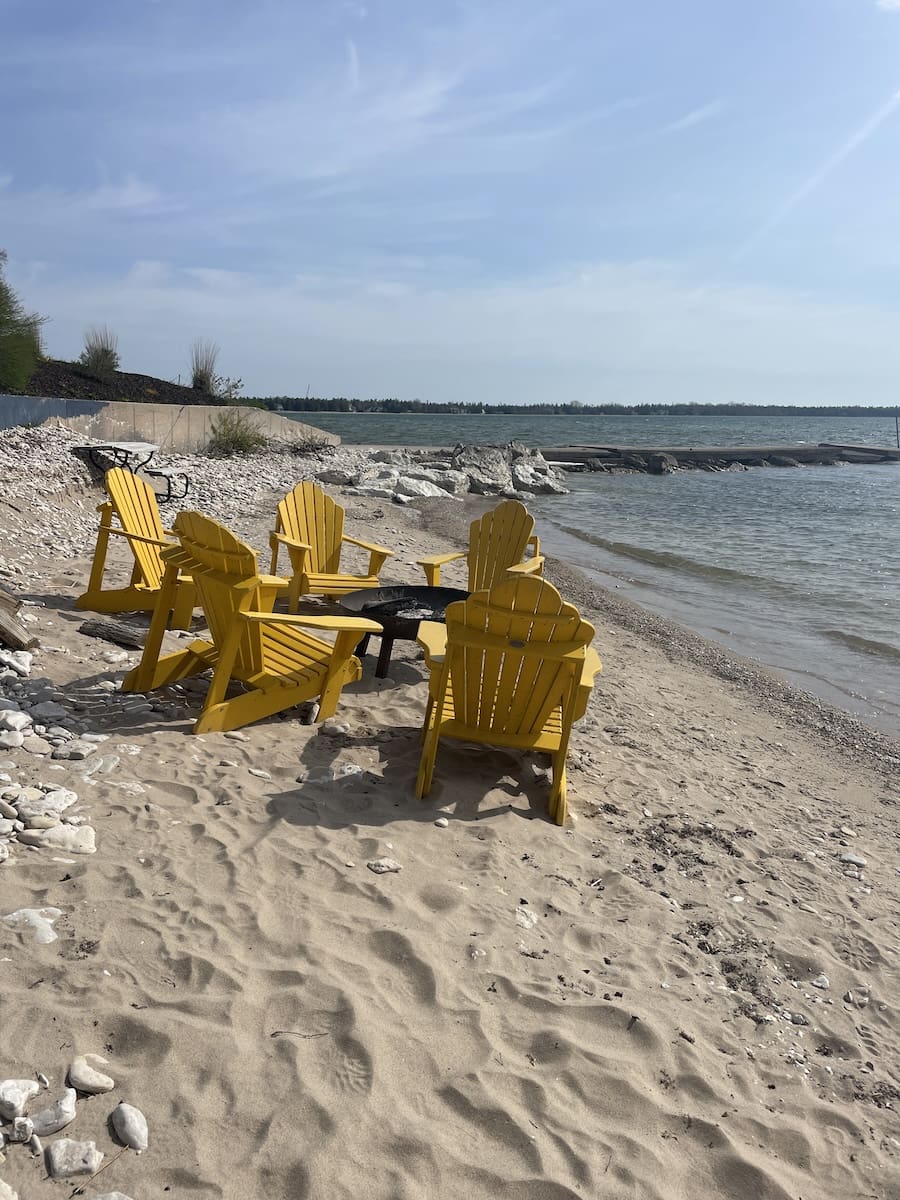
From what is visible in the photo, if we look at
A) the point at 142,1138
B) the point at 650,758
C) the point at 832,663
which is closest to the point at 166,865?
the point at 142,1138

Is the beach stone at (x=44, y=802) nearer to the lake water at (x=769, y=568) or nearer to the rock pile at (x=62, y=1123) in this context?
the rock pile at (x=62, y=1123)

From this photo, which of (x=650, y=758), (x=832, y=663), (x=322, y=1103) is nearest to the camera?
(x=322, y=1103)

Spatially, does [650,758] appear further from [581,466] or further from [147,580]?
[581,466]

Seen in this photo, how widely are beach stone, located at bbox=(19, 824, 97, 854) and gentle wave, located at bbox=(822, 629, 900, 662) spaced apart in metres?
6.90

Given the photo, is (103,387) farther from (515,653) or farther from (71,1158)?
(71,1158)

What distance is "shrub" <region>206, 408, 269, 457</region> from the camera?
58.4ft

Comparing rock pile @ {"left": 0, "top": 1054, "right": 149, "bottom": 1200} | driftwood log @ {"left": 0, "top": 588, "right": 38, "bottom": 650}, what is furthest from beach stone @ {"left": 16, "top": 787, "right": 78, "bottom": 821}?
driftwood log @ {"left": 0, "top": 588, "right": 38, "bottom": 650}

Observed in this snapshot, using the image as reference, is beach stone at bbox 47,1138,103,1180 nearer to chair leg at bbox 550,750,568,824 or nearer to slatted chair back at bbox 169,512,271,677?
chair leg at bbox 550,750,568,824

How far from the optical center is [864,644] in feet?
26.5

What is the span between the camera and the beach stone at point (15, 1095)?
5.77 ft

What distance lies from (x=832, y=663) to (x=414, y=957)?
19.6ft

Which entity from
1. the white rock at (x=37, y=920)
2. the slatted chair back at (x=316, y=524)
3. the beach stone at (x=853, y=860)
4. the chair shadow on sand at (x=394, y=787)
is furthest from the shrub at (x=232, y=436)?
the white rock at (x=37, y=920)

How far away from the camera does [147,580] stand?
19.0 feet

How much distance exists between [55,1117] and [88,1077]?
10 cm
